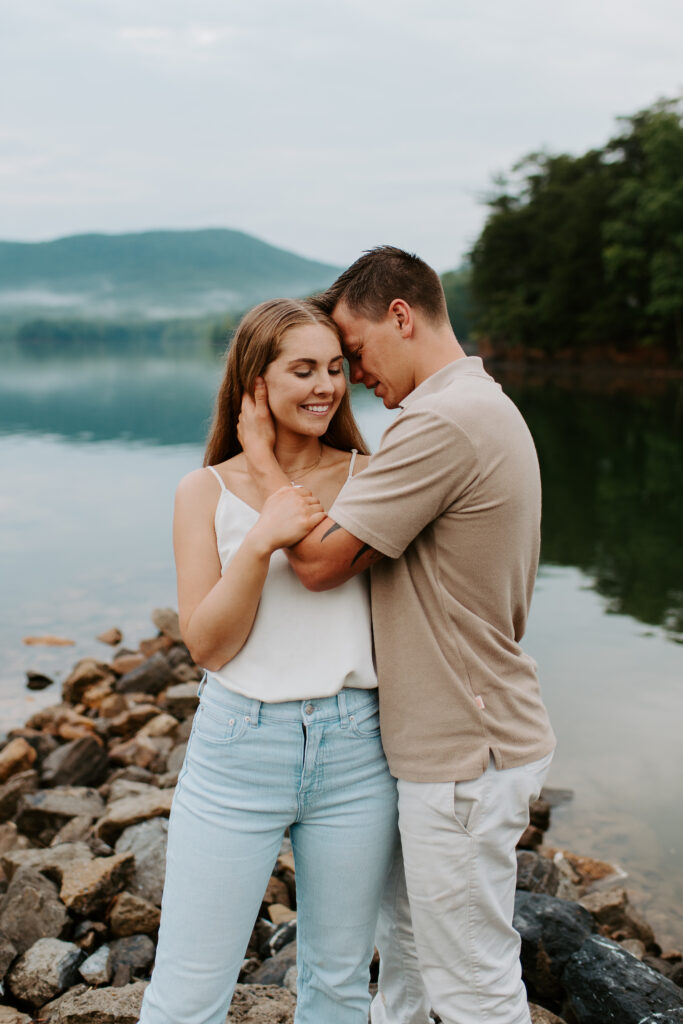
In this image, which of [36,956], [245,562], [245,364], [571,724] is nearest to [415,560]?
[245,562]

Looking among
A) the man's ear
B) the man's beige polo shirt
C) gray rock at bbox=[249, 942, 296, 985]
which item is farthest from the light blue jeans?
gray rock at bbox=[249, 942, 296, 985]

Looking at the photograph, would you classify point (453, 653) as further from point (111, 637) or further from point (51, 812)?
point (111, 637)

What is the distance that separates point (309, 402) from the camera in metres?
2.41

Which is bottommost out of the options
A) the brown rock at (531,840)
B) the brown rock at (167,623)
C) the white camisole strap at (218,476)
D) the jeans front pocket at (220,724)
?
the brown rock at (167,623)

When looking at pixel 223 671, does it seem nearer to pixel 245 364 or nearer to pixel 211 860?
pixel 211 860

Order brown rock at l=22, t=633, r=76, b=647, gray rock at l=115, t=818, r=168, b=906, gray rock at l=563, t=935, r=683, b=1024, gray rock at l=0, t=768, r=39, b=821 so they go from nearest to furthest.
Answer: gray rock at l=563, t=935, r=683, b=1024, gray rock at l=115, t=818, r=168, b=906, gray rock at l=0, t=768, r=39, b=821, brown rock at l=22, t=633, r=76, b=647

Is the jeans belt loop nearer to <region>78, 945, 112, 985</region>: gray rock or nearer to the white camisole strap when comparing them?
the white camisole strap

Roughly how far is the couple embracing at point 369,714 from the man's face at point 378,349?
279mm

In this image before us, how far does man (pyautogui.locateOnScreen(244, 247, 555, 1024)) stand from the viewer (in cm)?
209

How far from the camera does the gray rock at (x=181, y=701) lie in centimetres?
711

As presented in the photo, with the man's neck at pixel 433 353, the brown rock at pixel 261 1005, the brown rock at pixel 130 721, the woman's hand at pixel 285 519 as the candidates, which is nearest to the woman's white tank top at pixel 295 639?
the woman's hand at pixel 285 519

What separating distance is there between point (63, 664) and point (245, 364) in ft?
24.0

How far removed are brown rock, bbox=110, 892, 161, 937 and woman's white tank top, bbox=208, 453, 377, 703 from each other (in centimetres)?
210

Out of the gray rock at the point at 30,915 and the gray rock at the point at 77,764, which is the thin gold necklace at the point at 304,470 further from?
the gray rock at the point at 77,764
